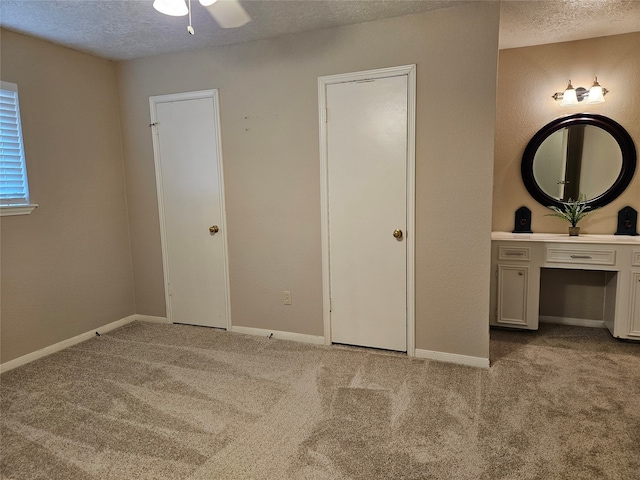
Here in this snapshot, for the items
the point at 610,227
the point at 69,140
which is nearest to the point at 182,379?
the point at 69,140

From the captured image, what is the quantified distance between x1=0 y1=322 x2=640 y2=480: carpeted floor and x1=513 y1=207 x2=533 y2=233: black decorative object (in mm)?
1013

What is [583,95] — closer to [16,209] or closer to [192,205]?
[192,205]

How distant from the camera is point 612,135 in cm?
332

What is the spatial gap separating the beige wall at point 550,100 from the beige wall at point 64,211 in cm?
363

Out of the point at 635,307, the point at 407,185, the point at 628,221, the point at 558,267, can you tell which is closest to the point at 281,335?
the point at 407,185

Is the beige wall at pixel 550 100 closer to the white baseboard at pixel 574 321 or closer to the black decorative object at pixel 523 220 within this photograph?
the black decorative object at pixel 523 220

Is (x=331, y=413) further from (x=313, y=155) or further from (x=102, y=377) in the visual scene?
(x=313, y=155)

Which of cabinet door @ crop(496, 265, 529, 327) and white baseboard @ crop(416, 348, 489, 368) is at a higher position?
cabinet door @ crop(496, 265, 529, 327)

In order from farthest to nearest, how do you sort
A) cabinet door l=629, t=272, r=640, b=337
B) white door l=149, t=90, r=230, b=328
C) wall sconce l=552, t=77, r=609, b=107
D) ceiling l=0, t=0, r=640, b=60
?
1. white door l=149, t=90, r=230, b=328
2. wall sconce l=552, t=77, r=609, b=107
3. cabinet door l=629, t=272, r=640, b=337
4. ceiling l=0, t=0, r=640, b=60

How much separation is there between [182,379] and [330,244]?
1444mm

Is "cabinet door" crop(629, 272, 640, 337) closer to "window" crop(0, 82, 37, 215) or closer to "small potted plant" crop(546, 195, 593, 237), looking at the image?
"small potted plant" crop(546, 195, 593, 237)

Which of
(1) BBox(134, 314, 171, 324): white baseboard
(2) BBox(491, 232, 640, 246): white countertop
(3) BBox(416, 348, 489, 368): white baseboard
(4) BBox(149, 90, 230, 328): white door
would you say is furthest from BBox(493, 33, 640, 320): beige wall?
(1) BBox(134, 314, 171, 324): white baseboard

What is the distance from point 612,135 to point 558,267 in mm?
1244

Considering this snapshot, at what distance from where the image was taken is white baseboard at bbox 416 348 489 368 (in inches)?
109
